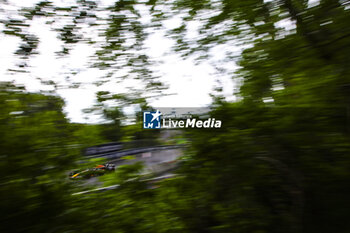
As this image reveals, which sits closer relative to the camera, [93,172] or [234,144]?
[93,172]

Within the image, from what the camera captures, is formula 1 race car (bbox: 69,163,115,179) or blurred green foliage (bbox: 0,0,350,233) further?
formula 1 race car (bbox: 69,163,115,179)

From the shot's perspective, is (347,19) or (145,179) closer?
(347,19)

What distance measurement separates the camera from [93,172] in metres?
1.72

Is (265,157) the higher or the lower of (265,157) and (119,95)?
the lower

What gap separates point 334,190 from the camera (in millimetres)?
1771

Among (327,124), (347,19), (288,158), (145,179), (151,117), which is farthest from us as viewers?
(151,117)

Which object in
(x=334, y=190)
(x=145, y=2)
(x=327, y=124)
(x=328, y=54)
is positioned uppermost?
(x=145, y=2)

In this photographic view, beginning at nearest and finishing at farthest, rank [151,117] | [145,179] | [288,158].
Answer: [288,158] → [145,179] → [151,117]

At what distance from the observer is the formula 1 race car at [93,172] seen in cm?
163

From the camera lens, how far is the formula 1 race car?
1.63 m

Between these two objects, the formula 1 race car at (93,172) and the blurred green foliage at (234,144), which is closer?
the blurred green foliage at (234,144)

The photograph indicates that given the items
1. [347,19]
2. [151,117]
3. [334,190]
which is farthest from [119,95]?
[334,190]

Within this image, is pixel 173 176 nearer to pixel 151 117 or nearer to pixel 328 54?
pixel 151 117

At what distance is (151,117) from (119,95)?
40 centimetres
